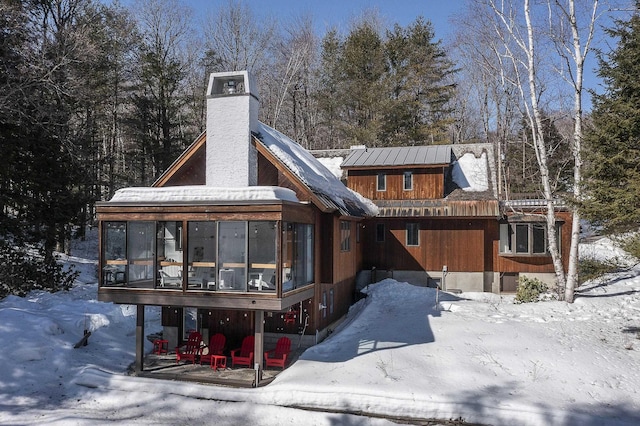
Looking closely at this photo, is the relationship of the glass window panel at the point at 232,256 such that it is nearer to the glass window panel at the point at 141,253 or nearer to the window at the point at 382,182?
the glass window panel at the point at 141,253

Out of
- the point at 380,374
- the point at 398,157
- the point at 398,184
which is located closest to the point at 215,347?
the point at 380,374

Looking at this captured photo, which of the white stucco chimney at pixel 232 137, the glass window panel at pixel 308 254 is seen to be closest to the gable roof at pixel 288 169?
the white stucco chimney at pixel 232 137

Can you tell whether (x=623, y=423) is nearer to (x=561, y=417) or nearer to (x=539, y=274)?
(x=561, y=417)

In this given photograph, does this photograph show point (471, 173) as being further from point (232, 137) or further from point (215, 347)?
point (215, 347)

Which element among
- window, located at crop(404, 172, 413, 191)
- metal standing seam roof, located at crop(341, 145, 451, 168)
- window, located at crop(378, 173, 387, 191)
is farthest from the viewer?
window, located at crop(378, 173, 387, 191)

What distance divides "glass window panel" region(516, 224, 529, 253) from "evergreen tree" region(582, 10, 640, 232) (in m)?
6.74

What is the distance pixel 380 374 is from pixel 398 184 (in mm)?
13437

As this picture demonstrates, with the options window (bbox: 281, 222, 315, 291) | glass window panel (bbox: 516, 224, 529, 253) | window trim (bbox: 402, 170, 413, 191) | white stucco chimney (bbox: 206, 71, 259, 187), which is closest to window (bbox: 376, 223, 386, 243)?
window trim (bbox: 402, 170, 413, 191)

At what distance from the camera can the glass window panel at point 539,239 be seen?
2067 cm

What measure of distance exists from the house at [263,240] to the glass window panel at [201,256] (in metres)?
0.03

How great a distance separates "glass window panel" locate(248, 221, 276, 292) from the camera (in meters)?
11.1

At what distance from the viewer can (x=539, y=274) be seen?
68.2 feet

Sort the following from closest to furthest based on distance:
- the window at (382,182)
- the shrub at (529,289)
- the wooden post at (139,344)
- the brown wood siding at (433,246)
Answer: the wooden post at (139,344) < the shrub at (529,289) < the brown wood siding at (433,246) < the window at (382,182)

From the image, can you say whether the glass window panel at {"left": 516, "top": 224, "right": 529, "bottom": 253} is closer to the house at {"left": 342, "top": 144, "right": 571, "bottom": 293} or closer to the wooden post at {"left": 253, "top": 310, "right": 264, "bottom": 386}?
the house at {"left": 342, "top": 144, "right": 571, "bottom": 293}
